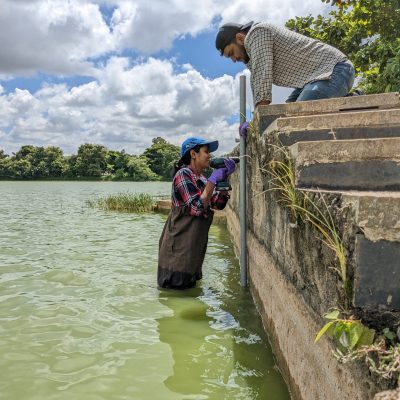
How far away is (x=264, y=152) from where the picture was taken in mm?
3963

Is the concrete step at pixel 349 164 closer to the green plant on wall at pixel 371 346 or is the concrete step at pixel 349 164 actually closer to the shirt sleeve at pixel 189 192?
the green plant on wall at pixel 371 346

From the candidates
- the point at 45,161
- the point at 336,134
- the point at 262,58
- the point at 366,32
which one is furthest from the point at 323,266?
the point at 45,161

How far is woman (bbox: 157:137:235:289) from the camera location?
5191mm

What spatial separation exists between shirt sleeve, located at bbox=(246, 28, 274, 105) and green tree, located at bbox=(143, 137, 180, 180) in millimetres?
103009

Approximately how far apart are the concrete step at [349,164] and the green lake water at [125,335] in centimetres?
149

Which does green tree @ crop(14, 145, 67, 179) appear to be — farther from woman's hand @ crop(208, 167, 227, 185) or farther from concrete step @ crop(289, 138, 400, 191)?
concrete step @ crop(289, 138, 400, 191)

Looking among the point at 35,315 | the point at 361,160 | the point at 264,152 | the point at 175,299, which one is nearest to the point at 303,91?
the point at 264,152

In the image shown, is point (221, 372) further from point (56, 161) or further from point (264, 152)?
point (56, 161)

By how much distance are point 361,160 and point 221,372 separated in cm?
192

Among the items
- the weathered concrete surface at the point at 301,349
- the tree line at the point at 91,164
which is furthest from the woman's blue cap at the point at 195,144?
the tree line at the point at 91,164

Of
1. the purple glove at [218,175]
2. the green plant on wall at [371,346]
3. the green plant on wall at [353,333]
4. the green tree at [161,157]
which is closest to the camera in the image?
the green plant on wall at [371,346]

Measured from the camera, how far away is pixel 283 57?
4.62m

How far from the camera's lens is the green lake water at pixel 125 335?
3.16m

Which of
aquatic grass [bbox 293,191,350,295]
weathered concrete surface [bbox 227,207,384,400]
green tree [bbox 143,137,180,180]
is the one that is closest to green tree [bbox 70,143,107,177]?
green tree [bbox 143,137,180,180]
